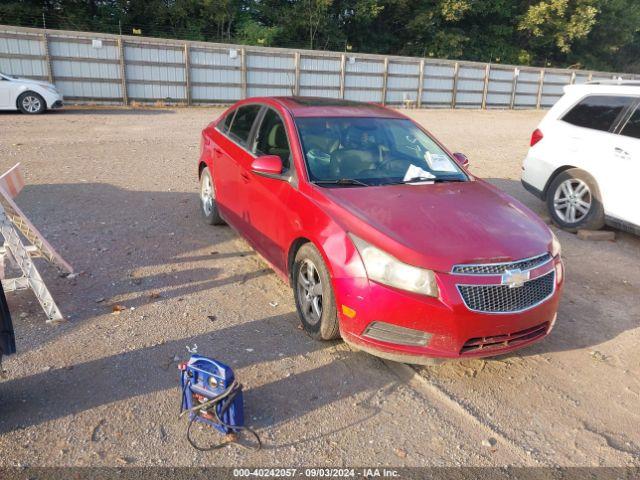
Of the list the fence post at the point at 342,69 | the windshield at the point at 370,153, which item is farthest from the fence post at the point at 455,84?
the windshield at the point at 370,153

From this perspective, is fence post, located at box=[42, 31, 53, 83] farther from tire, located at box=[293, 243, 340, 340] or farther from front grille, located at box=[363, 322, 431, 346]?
front grille, located at box=[363, 322, 431, 346]

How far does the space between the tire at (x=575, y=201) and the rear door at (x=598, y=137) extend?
0.10 metres

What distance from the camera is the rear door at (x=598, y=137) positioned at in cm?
618

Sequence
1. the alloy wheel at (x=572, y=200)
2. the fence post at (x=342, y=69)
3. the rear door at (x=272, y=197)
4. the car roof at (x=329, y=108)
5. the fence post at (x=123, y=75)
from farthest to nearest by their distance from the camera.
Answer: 1. the fence post at (x=342, y=69)
2. the fence post at (x=123, y=75)
3. the alloy wheel at (x=572, y=200)
4. the car roof at (x=329, y=108)
5. the rear door at (x=272, y=197)

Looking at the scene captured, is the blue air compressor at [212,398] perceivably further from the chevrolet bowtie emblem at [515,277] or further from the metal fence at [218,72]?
the metal fence at [218,72]

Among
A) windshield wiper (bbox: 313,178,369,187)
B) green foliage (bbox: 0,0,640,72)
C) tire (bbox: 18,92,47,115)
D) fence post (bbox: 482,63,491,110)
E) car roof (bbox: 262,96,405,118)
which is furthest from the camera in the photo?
fence post (bbox: 482,63,491,110)

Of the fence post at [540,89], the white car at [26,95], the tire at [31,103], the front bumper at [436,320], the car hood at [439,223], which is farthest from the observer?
the fence post at [540,89]

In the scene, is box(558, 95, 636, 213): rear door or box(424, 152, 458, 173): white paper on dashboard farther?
box(558, 95, 636, 213): rear door

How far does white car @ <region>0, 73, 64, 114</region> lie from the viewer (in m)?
14.9

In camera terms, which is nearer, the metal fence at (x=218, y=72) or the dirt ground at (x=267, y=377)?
the dirt ground at (x=267, y=377)

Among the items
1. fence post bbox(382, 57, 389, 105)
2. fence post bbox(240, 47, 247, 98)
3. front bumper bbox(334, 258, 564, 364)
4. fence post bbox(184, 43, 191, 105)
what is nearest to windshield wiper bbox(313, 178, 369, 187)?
front bumper bbox(334, 258, 564, 364)

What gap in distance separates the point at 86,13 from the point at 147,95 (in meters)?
8.37

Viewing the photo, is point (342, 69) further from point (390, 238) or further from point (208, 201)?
point (390, 238)

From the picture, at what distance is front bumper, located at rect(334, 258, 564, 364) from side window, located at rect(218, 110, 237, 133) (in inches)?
127
